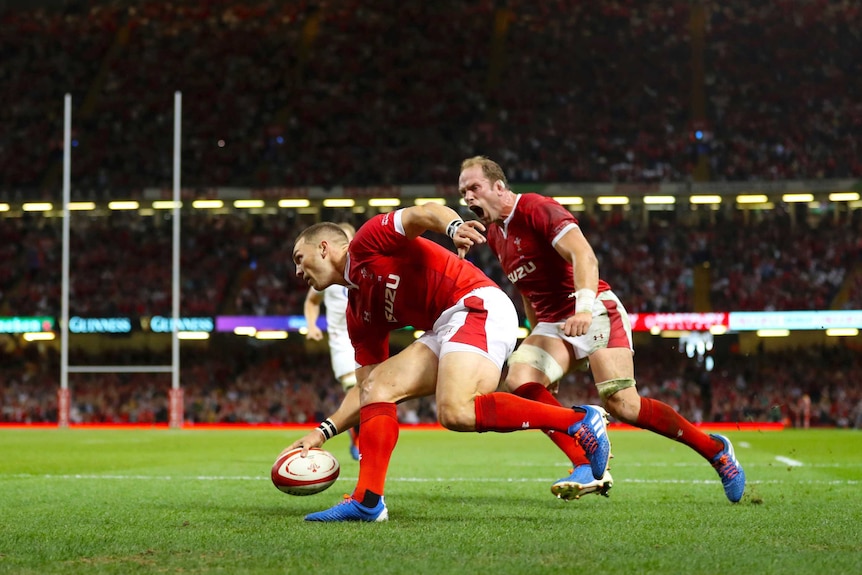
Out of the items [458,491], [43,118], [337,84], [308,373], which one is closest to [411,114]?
[337,84]

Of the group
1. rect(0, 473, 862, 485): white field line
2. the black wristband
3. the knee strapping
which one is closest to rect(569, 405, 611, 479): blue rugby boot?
the knee strapping

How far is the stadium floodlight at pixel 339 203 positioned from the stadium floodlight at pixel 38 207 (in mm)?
9562

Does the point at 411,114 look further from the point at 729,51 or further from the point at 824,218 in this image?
the point at 824,218

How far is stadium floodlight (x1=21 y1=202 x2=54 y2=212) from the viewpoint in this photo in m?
36.7

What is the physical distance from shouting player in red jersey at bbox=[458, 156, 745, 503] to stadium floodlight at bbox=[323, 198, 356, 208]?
2898cm

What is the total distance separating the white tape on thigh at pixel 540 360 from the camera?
6.96 metres

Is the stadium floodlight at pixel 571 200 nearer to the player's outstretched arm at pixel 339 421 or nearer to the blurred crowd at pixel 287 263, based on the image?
the blurred crowd at pixel 287 263

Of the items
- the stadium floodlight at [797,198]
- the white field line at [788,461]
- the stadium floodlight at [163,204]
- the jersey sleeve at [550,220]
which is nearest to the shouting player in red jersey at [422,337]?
the jersey sleeve at [550,220]

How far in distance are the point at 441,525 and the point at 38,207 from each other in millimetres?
34875

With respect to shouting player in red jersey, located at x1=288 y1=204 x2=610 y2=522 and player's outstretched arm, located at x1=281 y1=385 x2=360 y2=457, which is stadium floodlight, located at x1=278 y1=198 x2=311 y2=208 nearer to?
player's outstretched arm, located at x1=281 y1=385 x2=360 y2=457

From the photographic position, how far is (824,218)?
3612 centimetres

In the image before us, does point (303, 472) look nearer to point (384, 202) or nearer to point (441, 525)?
point (441, 525)

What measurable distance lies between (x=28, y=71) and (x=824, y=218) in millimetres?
30209

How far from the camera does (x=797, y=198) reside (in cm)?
3500
